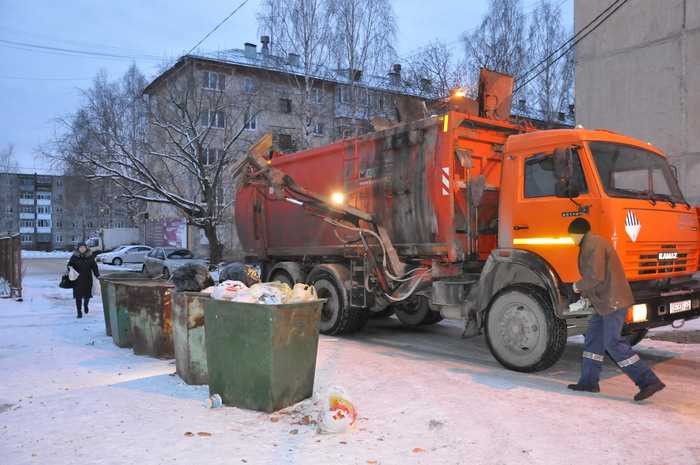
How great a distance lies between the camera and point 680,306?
6301 mm

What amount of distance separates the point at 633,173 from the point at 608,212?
1.12m

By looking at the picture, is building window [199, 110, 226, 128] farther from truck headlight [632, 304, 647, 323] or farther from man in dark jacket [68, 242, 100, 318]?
truck headlight [632, 304, 647, 323]

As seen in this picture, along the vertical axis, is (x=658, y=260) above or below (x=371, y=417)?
above

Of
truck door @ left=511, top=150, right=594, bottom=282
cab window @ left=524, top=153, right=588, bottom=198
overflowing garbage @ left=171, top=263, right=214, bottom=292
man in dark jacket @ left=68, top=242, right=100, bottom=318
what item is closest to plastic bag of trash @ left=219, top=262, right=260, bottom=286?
overflowing garbage @ left=171, top=263, right=214, bottom=292

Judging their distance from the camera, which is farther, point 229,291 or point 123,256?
point 123,256

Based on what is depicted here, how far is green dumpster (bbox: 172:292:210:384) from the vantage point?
5.45 m

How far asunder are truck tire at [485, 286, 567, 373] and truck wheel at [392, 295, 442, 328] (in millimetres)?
3206

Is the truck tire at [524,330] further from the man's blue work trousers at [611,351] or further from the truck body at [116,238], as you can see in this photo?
the truck body at [116,238]

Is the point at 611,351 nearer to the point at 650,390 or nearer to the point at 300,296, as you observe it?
the point at 650,390

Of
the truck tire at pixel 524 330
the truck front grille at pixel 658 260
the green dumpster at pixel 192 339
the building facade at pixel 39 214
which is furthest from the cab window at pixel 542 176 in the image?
the building facade at pixel 39 214

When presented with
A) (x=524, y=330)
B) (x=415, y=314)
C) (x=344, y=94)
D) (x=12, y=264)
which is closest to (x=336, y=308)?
(x=415, y=314)

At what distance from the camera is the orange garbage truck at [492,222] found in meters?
5.95

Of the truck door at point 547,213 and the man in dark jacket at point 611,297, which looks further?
the truck door at point 547,213

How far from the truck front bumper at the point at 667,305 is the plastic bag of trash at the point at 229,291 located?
3.79 metres
